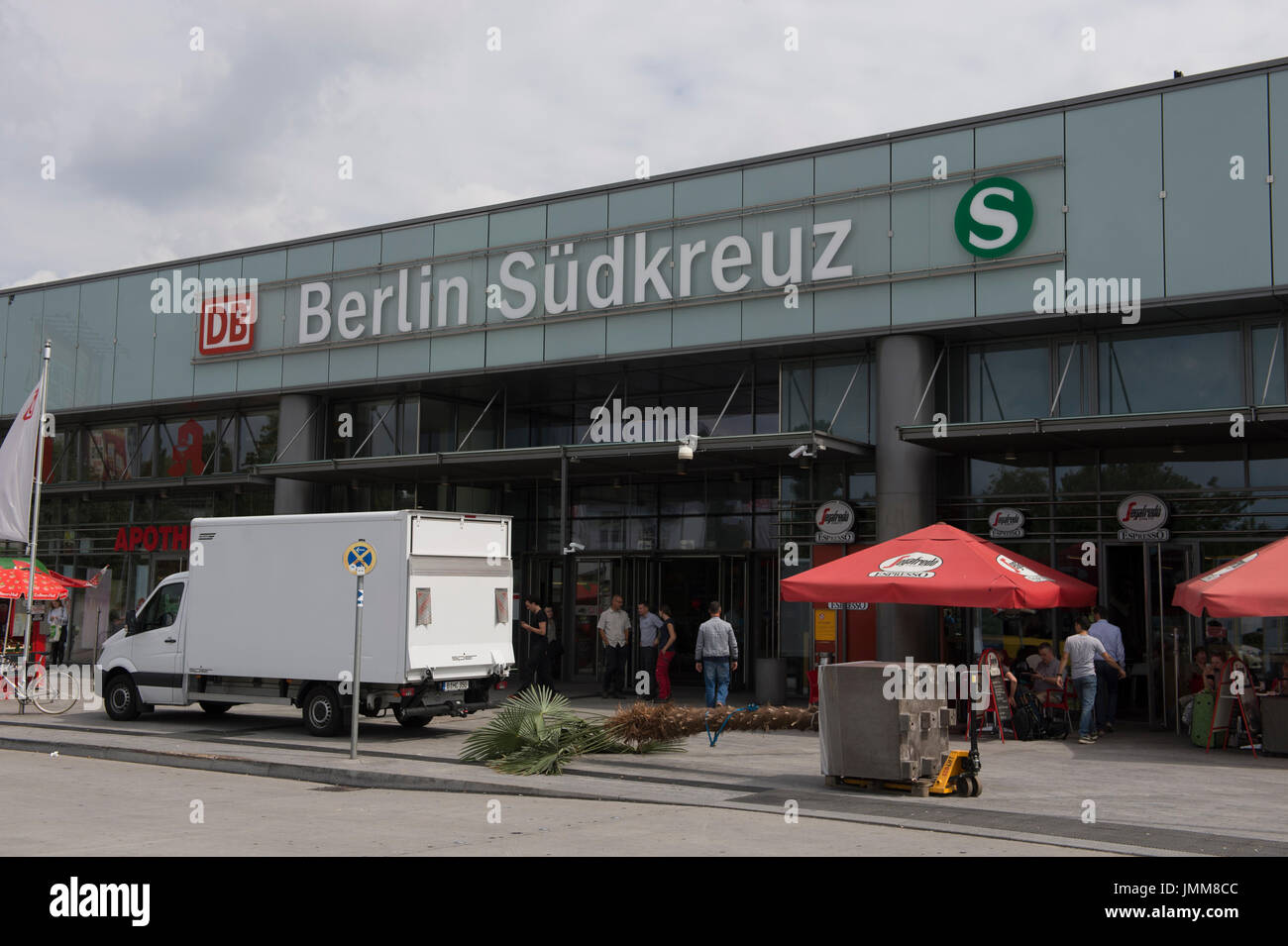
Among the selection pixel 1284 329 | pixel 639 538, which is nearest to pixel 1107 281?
pixel 1284 329

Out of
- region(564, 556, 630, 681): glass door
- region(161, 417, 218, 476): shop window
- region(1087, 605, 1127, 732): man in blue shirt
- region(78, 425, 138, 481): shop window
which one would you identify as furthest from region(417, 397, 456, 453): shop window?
region(1087, 605, 1127, 732): man in blue shirt

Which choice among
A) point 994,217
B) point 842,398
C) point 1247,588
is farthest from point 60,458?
point 1247,588

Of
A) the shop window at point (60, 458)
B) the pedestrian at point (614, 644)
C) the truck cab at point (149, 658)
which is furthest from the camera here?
the shop window at point (60, 458)

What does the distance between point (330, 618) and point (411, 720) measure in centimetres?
245

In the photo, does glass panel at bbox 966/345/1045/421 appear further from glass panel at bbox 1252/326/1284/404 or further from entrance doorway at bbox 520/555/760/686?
entrance doorway at bbox 520/555/760/686

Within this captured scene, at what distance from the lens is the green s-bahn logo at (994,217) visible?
19.5 metres

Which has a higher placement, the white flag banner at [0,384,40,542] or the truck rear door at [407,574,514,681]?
the white flag banner at [0,384,40,542]

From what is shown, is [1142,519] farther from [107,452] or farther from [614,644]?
[107,452]

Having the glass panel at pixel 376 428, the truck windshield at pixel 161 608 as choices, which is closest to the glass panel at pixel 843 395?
the glass panel at pixel 376 428

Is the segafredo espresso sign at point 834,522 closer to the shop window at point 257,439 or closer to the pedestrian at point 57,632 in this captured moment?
the shop window at point 257,439

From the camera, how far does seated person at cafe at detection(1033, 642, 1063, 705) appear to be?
57.1 feet

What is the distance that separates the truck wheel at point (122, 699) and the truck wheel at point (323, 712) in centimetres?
363

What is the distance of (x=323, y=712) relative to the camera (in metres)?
16.7

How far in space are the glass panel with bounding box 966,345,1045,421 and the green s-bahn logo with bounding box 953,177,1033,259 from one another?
176 cm
